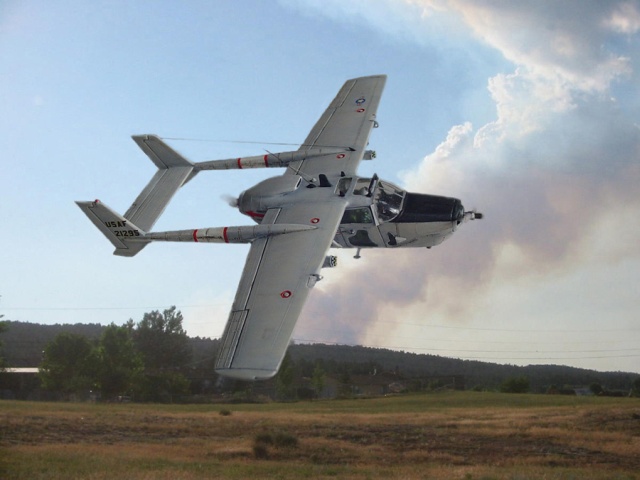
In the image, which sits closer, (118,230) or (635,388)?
(118,230)

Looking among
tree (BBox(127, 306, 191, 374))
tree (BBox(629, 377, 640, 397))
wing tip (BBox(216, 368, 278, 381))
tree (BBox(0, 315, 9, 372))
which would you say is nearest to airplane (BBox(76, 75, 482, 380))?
wing tip (BBox(216, 368, 278, 381))

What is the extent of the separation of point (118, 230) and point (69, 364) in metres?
11.9

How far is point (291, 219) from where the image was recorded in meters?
25.7

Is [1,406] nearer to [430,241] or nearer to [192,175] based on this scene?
[192,175]

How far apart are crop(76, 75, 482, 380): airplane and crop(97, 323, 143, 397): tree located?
8781 mm

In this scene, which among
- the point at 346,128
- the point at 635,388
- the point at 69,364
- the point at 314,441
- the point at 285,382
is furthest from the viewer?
the point at 635,388

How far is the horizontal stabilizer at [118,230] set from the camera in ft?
87.7

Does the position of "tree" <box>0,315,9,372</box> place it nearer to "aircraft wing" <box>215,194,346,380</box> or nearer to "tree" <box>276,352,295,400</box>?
"tree" <box>276,352,295,400</box>

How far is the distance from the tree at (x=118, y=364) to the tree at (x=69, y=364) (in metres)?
0.71

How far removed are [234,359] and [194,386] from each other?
15002mm

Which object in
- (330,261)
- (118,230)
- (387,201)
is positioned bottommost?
(330,261)

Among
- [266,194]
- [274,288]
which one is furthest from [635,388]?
[274,288]

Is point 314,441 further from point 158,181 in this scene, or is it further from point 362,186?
point 158,181

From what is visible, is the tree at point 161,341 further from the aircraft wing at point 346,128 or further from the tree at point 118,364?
the aircraft wing at point 346,128
